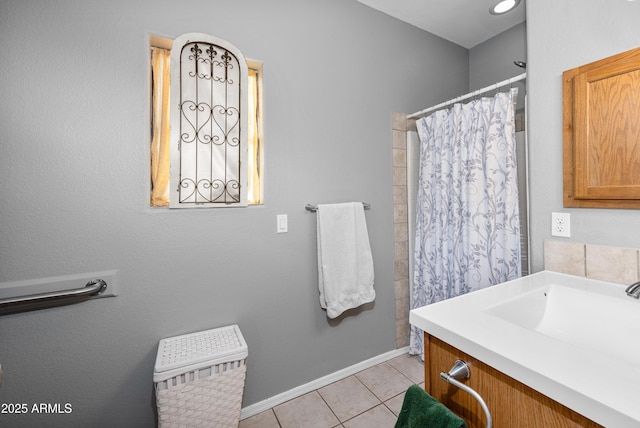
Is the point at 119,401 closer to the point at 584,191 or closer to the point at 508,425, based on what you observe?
the point at 508,425

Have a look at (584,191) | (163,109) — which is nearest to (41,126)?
(163,109)

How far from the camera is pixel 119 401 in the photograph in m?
1.32

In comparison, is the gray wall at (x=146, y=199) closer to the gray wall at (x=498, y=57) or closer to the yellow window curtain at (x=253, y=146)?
the yellow window curtain at (x=253, y=146)

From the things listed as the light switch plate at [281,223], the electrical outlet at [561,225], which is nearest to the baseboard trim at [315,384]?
the light switch plate at [281,223]

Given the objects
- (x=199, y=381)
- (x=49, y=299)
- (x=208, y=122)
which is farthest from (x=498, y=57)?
(x=49, y=299)

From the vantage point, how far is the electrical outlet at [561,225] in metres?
1.28

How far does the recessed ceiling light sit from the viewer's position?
1843 mm

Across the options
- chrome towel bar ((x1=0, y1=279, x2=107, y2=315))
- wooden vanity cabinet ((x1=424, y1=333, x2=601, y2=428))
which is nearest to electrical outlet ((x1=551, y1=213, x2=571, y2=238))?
wooden vanity cabinet ((x1=424, y1=333, x2=601, y2=428))

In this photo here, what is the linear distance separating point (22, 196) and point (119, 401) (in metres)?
1.01

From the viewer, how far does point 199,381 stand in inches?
48.7

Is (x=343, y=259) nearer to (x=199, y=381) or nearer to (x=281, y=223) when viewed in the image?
(x=281, y=223)

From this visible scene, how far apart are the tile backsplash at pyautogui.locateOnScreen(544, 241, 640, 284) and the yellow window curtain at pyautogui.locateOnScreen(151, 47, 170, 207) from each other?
1962 millimetres

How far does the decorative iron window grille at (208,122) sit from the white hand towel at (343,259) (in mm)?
545

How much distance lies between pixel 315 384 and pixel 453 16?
2.81m
